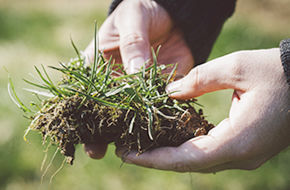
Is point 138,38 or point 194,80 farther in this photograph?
point 138,38

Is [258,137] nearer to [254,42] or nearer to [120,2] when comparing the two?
[120,2]

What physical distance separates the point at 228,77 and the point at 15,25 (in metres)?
4.73

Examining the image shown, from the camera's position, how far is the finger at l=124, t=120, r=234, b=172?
4.66ft

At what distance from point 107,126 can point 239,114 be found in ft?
2.02

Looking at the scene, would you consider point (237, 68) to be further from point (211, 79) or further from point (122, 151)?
point (122, 151)

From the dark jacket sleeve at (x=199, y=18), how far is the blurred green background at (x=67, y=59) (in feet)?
3.35

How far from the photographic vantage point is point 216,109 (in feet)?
11.1

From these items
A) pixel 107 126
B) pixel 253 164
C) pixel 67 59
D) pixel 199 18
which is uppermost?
pixel 107 126

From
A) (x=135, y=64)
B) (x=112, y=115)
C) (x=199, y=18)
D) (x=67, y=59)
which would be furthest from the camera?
(x=67, y=59)

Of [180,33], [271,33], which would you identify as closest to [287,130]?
[180,33]

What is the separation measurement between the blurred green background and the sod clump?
0.52 m

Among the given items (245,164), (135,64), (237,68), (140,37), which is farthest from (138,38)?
(245,164)

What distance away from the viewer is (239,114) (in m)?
1.45

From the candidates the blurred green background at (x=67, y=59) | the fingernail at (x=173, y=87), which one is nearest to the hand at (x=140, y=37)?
the fingernail at (x=173, y=87)
